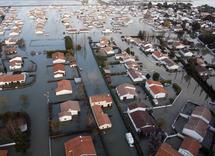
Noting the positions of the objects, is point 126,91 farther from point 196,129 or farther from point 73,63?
point 73,63

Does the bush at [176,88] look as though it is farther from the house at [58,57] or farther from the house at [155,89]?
the house at [58,57]

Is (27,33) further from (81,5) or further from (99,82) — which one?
(81,5)

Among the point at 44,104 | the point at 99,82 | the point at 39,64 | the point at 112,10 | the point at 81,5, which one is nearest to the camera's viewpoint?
the point at 44,104

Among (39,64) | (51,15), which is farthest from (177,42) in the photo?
(51,15)

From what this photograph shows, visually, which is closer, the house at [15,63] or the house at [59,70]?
the house at [59,70]

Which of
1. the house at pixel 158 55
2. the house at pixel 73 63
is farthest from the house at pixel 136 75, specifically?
the house at pixel 73 63

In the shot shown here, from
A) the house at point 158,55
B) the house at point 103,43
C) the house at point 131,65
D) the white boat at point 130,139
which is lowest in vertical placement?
the white boat at point 130,139
